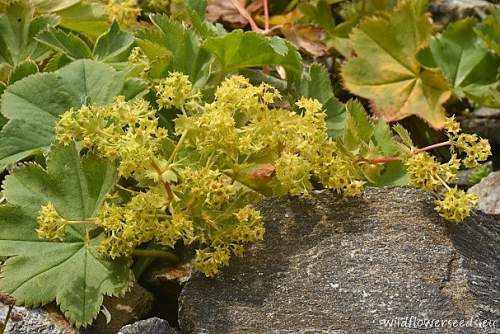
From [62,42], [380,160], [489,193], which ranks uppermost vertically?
[62,42]

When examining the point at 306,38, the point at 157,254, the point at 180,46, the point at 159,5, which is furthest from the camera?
the point at 306,38

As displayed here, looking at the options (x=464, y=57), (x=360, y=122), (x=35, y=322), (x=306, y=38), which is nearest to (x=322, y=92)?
(x=360, y=122)

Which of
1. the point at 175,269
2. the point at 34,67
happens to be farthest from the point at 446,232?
the point at 34,67

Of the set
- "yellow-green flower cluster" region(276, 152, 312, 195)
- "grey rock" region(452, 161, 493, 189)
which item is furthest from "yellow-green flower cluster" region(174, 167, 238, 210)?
"grey rock" region(452, 161, 493, 189)

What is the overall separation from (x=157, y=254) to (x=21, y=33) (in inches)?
32.3

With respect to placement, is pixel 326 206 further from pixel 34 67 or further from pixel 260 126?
pixel 34 67

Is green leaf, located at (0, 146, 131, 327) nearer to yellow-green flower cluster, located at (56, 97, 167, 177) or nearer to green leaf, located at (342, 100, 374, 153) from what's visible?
yellow-green flower cluster, located at (56, 97, 167, 177)

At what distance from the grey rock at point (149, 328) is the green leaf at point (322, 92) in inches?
30.3

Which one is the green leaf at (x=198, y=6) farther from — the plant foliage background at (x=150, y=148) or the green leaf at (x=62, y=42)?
the green leaf at (x=62, y=42)

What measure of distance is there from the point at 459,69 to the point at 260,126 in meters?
1.24

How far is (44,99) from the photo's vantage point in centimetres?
188

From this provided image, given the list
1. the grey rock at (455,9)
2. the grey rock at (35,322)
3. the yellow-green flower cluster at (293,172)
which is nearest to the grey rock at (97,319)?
the grey rock at (35,322)

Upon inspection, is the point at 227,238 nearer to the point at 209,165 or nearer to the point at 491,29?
the point at 209,165

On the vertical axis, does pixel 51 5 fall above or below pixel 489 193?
above
